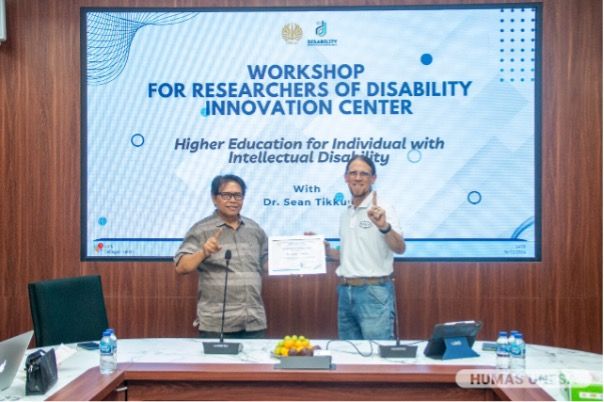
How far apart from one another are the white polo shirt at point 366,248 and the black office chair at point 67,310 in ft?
4.56

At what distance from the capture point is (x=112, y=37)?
499cm

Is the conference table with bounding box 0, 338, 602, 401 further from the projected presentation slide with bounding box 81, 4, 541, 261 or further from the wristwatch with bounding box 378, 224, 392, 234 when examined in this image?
the projected presentation slide with bounding box 81, 4, 541, 261

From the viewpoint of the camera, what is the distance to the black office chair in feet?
12.1

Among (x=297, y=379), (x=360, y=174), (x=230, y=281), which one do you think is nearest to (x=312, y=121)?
(x=360, y=174)

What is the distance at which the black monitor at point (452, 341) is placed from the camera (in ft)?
10.3

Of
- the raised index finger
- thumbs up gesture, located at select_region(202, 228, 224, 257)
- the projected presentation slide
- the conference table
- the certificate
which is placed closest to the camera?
the conference table

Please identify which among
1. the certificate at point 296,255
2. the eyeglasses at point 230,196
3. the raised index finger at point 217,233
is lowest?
the certificate at point 296,255

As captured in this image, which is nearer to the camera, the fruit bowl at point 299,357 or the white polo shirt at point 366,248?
the fruit bowl at point 299,357

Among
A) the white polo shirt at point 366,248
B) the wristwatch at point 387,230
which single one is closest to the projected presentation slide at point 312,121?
the white polo shirt at point 366,248

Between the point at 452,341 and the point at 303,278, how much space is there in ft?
6.44

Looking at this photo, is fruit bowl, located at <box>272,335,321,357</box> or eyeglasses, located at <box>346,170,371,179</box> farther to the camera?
eyeglasses, located at <box>346,170,371,179</box>

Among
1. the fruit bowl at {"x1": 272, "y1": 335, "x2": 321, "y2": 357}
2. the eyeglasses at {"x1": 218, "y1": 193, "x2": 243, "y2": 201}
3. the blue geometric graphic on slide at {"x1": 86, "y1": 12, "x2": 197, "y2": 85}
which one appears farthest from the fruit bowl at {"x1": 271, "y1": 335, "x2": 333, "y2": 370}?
the blue geometric graphic on slide at {"x1": 86, "y1": 12, "x2": 197, "y2": 85}

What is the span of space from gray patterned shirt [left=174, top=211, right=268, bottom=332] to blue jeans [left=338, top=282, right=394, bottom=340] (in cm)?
53

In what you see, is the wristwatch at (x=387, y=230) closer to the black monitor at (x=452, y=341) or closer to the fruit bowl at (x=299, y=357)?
the black monitor at (x=452, y=341)
